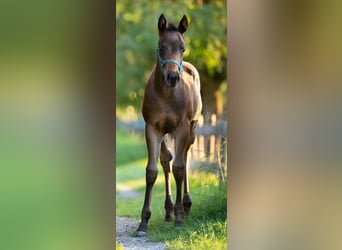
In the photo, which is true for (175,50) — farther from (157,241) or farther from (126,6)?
(157,241)

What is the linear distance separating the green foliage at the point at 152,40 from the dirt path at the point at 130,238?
52 cm

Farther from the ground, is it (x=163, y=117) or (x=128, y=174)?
(x=163, y=117)

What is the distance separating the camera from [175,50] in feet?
8.21

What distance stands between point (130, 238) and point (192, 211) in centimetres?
31

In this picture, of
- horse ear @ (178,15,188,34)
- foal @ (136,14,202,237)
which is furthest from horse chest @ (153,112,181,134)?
horse ear @ (178,15,188,34)

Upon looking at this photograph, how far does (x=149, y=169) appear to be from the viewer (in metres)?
2.54

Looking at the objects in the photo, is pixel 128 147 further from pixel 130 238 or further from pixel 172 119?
pixel 130 238
